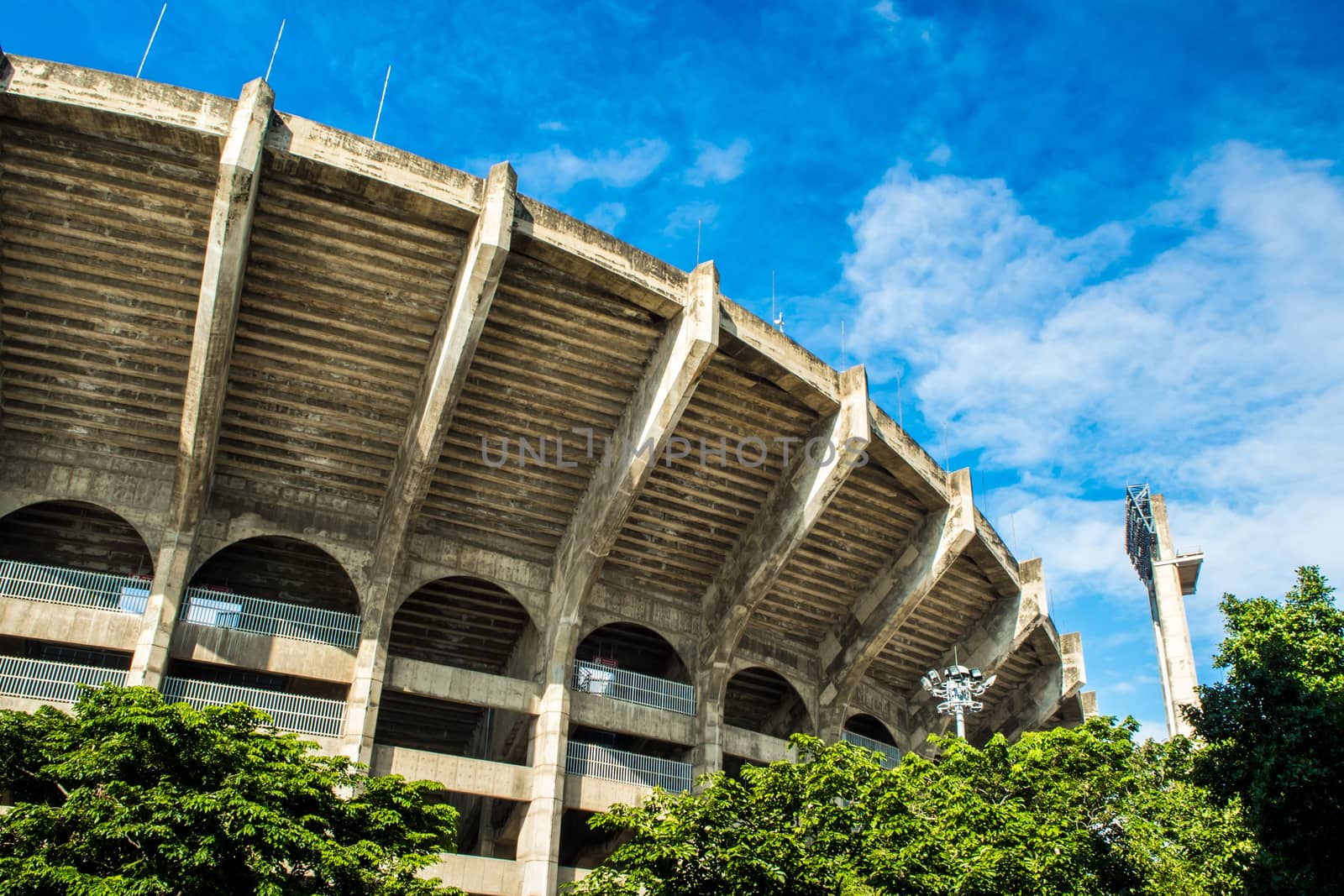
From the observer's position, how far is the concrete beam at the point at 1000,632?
34.5 m

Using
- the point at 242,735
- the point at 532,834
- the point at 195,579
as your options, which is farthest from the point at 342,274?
the point at 532,834

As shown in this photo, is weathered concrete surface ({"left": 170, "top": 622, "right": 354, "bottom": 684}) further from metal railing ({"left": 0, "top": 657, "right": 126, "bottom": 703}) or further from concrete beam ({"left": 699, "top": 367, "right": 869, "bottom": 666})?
concrete beam ({"left": 699, "top": 367, "right": 869, "bottom": 666})

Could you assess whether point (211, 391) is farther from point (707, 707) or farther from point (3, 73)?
point (707, 707)

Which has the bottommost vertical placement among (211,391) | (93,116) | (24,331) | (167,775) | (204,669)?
(167,775)

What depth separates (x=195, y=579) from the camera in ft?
92.6

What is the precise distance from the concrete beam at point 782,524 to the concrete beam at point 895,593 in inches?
131

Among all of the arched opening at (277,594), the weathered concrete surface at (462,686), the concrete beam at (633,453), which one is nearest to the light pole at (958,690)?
the concrete beam at (633,453)

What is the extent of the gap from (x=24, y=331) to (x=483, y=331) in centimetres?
1028

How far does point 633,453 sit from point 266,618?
969cm

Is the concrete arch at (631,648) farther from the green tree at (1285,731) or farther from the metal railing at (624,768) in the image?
the green tree at (1285,731)

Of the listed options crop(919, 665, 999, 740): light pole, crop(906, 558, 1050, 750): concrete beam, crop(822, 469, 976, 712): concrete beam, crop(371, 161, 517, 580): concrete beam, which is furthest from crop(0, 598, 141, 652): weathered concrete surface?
crop(906, 558, 1050, 750): concrete beam

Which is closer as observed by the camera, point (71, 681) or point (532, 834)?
point (71, 681)

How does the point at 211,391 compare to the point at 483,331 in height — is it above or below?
below

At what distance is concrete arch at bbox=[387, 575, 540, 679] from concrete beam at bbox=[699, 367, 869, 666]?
5188 millimetres
